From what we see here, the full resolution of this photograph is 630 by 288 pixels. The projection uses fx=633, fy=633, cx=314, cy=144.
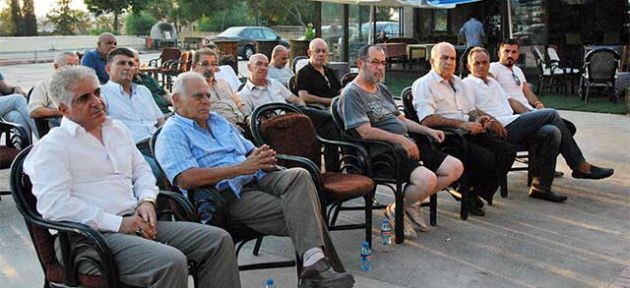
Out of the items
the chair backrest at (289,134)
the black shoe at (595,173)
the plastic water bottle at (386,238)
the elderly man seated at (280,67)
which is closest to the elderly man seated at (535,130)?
the black shoe at (595,173)

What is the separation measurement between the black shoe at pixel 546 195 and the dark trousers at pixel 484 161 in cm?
45

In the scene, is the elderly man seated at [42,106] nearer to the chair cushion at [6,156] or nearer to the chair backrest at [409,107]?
the chair cushion at [6,156]

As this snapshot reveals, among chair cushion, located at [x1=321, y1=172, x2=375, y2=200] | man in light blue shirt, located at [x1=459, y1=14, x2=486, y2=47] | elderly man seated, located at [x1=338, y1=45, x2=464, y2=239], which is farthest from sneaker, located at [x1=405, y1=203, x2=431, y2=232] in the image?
man in light blue shirt, located at [x1=459, y1=14, x2=486, y2=47]

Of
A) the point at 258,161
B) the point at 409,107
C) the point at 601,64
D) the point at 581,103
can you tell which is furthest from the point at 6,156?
the point at 601,64

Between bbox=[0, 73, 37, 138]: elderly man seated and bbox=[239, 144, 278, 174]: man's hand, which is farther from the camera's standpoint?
bbox=[0, 73, 37, 138]: elderly man seated

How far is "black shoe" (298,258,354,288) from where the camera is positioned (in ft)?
9.67

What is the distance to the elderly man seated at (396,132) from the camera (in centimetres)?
409

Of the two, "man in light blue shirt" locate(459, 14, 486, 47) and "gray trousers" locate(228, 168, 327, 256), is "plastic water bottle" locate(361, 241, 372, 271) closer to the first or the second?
"gray trousers" locate(228, 168, 327, 256)

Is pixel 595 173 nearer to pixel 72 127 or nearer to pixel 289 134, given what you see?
pixel 289 134

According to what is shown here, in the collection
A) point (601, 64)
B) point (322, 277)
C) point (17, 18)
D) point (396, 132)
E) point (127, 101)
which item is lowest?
point (322, 277)

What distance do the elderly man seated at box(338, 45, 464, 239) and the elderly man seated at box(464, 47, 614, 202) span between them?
0.76 m

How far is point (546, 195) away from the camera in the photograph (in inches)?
197

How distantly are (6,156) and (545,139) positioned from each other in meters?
4.05

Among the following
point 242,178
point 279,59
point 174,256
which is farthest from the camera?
point 279,59
